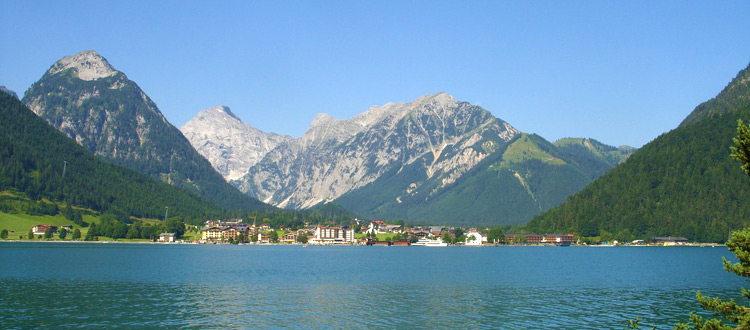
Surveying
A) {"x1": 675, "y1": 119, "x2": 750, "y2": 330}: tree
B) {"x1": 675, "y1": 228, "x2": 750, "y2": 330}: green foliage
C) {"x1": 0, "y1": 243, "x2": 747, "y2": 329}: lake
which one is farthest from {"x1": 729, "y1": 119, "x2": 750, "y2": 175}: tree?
{"x1": 0, "y1": 243, "x2": 747, "y2": 329}: lake

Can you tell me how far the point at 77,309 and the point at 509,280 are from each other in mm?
64214

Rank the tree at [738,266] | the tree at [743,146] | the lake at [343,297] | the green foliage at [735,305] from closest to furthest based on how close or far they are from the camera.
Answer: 1. the tree at [743,146]
2. the tree at [738,266]
3. the green foliage at [735,305]
4. the lake at [343,297]

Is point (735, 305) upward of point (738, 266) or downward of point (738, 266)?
downward

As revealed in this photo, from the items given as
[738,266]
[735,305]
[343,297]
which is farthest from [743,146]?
[343,297]

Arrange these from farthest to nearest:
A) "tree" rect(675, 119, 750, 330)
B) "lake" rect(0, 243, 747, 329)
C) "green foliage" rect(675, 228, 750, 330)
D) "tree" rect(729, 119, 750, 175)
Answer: "lake" rect(0, 243, 747, 329) → "green foliage" rect(675, 228, 750, 330) → "tree" rect(675, 119, 750, 330) → "tree" rect(729, 119, 750, 175)

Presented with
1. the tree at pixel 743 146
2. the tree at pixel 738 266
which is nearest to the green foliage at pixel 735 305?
the tree at pixel 738 266

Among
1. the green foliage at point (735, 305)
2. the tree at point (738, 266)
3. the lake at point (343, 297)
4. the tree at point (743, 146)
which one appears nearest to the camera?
the tree at point (743, 146)

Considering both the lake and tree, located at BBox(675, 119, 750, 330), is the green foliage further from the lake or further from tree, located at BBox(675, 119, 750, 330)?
the lake

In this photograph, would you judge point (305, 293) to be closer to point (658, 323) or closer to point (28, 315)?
point (28, 315)

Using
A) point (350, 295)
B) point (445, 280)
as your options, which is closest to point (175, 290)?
point (350, 295)

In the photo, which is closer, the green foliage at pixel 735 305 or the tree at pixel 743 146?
the tree at pixel 743 146

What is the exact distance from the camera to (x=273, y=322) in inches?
2467

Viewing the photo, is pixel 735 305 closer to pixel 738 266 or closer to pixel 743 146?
pixel 738 266

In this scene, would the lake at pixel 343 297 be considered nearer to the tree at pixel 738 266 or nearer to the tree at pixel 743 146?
the tree at pixel 738 266
